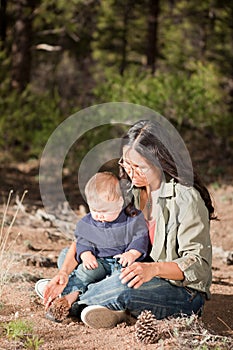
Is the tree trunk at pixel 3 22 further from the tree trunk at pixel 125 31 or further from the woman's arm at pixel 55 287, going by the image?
the woman's arm at pixel 55 287

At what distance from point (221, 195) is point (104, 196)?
21.5 ft

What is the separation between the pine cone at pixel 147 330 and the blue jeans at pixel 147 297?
23cm

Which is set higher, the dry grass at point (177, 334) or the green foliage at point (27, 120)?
the dry grass at point (177, 334)

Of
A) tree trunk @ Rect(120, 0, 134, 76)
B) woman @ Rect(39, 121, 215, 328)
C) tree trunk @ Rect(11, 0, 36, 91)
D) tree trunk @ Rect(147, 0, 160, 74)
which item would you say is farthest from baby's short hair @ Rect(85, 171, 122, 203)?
tree trunk @ Rect(120, 0, 134, 76)

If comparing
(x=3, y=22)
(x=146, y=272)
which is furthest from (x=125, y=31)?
(x=146, y=272)

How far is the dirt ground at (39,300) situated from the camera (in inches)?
136

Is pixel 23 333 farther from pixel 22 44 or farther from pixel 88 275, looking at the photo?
pixel 22 44

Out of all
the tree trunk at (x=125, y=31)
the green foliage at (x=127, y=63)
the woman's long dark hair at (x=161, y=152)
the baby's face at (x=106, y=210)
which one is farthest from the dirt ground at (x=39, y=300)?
the tree trunk at (x=125, y=31)

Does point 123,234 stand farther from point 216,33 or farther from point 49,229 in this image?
point 216,33

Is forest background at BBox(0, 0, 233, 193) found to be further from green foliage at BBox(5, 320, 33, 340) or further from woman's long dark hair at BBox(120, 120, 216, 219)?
green foliage at BBox(5, 320, 33, 340)

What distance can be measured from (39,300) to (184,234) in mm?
1091

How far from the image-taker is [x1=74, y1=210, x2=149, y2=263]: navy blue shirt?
12.6ft

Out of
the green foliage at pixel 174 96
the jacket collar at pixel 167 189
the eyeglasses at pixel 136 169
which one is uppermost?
the eyeglasses at pixel 136 169

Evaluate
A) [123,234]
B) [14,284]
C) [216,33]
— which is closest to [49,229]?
[14,284]
